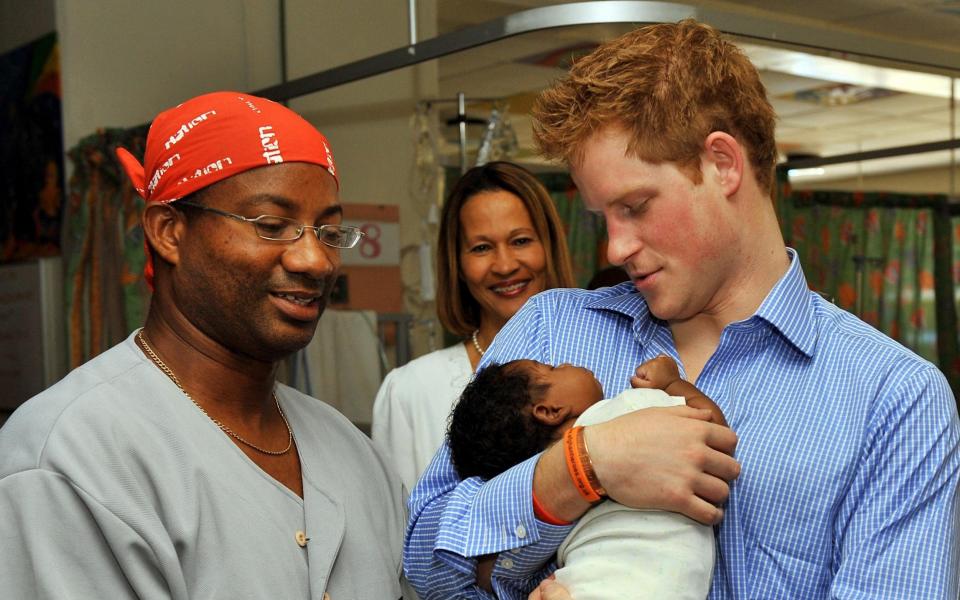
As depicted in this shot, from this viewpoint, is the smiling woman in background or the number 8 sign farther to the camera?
the number 8 sign

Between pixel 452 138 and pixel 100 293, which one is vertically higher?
pixel 452 138

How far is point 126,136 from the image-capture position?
154 inches

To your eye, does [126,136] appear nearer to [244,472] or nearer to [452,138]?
[452,138]

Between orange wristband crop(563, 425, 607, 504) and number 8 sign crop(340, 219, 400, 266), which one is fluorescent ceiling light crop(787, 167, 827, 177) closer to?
number 8 sign crop(340, 219, 400, 266)

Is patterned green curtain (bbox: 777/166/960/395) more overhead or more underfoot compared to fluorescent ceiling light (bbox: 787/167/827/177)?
more underfoot

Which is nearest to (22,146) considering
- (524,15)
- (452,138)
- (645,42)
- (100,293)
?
(100,293)

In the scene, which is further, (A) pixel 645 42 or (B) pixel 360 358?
(B) pixel 360 358

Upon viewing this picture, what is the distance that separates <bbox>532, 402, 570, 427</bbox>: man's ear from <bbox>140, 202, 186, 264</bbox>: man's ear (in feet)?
2.03

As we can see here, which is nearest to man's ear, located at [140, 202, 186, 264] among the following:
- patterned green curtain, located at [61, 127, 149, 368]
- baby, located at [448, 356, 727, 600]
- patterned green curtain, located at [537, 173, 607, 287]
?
baby, located at [448, 356, 727, 600]

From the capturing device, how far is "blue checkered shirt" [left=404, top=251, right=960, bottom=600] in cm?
130

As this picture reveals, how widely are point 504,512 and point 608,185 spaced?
468 mm

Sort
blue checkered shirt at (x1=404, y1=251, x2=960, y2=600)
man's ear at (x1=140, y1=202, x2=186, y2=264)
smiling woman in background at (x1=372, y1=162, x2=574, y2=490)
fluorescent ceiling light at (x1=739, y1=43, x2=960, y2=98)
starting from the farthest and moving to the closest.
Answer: fluorescent ceiling light at (x1=739, y1=43, x2=960, y2=98)
smiling woman in background at (x1=372, y1=162, x2=574, y2=490)
man's ear at (x1=140, y1=202, x2=186, y2=264)
blue checkered shirt at (x1=404, y1=251, x2=960, y2=600)

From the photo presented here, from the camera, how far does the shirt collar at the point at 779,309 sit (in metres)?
1.45

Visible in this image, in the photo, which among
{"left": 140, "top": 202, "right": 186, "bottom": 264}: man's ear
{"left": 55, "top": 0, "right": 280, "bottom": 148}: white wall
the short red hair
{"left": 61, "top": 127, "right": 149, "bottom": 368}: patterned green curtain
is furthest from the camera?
{"left": 55, "top": 0, "right": 280, "bottom": 148}: white wall
